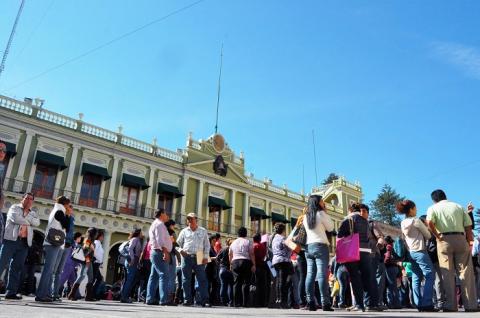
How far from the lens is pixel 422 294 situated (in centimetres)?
567

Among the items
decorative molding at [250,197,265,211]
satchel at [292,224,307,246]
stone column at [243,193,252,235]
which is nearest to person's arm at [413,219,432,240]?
satchel at [292,224,307,246]

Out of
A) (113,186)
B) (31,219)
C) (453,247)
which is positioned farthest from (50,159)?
(453,247)

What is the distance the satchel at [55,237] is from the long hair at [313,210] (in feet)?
11.2

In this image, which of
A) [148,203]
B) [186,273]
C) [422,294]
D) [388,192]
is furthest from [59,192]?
[388,192]

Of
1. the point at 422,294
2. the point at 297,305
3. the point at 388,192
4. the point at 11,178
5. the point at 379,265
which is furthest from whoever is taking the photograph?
the point at 388,192

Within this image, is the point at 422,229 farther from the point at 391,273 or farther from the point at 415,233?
the point at 391,273

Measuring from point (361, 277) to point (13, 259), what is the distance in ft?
16.4

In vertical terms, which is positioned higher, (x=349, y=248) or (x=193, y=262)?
(x=349, y=248)

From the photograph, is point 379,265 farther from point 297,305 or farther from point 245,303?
point 245,303

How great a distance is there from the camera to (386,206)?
57375mm

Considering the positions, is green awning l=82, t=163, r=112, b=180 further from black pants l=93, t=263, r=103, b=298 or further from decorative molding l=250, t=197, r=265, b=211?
black pants l=93, t=263, r=103, b=298

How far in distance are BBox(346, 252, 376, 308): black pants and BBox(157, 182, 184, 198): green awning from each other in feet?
67.7

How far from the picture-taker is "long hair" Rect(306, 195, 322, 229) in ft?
18.0

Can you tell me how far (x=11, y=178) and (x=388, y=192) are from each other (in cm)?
5172
